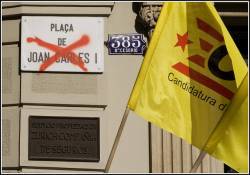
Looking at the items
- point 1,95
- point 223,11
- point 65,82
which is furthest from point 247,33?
point 1,95

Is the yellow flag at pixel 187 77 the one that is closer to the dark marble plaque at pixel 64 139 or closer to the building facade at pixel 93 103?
the building facade at pixel 93 103

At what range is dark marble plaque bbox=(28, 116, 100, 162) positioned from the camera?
6.67 m

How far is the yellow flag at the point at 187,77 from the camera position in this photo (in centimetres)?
498

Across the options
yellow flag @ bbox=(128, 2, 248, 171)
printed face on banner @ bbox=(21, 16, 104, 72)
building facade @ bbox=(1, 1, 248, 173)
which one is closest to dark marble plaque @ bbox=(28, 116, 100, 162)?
building facade @ bbox=(1, 1, 248, 173)

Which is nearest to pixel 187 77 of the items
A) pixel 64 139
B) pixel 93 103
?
pixel 93 103

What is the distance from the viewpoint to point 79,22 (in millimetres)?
6859

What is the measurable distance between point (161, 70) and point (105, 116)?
6.03ft

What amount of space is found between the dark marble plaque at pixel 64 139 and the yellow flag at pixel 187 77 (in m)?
1.74

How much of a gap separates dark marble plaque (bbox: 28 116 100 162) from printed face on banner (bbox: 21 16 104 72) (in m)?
0.60

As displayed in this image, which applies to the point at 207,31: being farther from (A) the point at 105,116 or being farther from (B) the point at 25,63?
(B) the point at 25,63

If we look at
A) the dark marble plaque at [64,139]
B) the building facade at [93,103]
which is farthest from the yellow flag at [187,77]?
the dark marble plaque at [64,139]

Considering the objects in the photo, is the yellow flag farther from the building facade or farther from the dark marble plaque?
the dark marble plaque

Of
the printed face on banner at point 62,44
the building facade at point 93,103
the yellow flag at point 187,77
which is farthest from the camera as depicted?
the printed face on banner at point 62,44

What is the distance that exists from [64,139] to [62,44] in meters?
1.11
